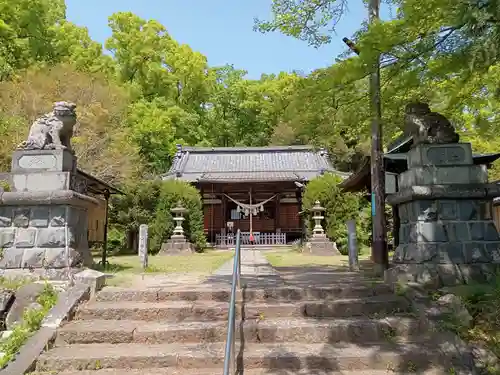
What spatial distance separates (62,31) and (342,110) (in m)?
22.7

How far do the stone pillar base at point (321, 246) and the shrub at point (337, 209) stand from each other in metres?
0.51

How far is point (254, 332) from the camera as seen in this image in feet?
14.3

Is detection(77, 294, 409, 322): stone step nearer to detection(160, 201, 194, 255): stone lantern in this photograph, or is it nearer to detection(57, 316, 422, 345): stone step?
detection(57, 316, 422, 345): stone step

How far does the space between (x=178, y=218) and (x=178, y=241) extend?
104 centimetres

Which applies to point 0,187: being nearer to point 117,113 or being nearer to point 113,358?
point 113,358

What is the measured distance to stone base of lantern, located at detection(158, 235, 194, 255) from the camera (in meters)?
17.1

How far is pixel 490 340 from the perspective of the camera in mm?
3998

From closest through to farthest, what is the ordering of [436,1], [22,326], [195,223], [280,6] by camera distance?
1. [436,1]
2. [22,326]
3. [280,6]
4. [195,223]

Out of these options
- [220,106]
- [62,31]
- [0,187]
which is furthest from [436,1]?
[220,106]

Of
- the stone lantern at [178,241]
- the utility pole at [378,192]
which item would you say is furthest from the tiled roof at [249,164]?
the utility pole at [378,192]

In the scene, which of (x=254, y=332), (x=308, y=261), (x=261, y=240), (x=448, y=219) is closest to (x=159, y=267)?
(x=308, y=261)

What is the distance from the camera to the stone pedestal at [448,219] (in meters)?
5.18

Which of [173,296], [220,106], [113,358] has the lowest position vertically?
[113,358]

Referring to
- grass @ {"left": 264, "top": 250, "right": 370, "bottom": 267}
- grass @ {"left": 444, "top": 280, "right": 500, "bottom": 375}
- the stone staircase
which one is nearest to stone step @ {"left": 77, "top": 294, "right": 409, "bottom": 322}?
the stone staircase
